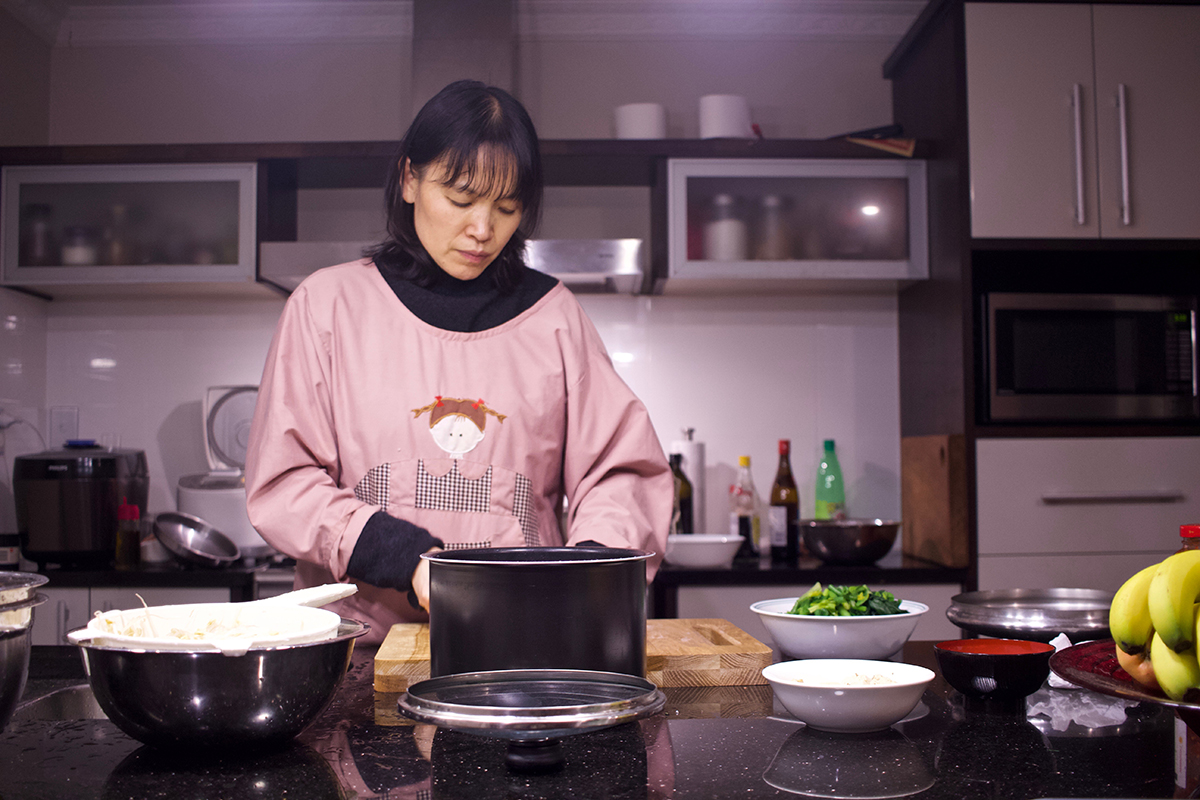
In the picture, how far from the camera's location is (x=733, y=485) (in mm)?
2775

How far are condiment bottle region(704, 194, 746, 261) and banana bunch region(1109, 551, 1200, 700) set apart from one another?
1890 millimetres

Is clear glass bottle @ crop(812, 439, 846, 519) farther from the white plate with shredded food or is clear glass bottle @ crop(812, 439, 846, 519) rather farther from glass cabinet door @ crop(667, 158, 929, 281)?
the white plate with shredded food

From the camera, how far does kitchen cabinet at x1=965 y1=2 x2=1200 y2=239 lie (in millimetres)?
2322

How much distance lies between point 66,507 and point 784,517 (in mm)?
1863

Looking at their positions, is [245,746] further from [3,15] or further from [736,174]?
[3,15]

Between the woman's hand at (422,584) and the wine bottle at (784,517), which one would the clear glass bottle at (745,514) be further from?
the woman's hand at (422,584)

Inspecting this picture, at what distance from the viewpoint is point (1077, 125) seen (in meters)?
2.32

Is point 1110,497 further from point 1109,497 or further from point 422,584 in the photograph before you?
point 422,584

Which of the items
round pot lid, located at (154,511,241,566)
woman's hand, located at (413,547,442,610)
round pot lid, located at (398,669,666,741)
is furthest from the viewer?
round pot lid, located at (154,511,241,566)

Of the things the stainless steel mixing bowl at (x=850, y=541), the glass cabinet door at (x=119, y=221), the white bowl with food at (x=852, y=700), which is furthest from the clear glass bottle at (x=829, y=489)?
the white bowl with food at (x=852, y=700)

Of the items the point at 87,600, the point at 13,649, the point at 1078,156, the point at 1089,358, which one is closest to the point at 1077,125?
the point at 1078,156

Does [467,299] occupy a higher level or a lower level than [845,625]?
higher

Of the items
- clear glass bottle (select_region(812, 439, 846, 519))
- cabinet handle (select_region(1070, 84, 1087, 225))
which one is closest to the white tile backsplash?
clear glass bottle (select_region(812, 439, 846, 519))

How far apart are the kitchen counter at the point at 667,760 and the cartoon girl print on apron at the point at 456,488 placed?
0.43 metres
